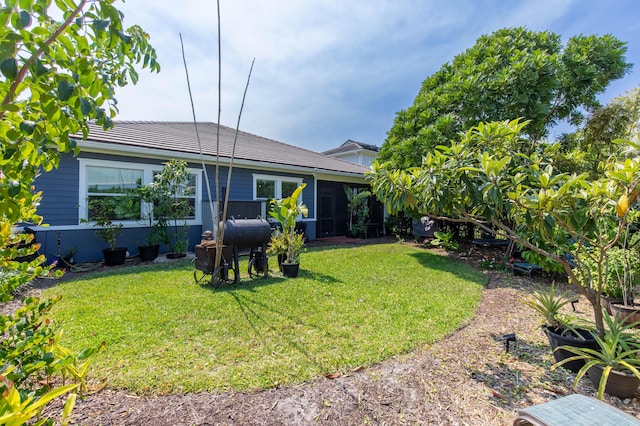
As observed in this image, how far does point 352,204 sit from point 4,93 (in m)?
13.1

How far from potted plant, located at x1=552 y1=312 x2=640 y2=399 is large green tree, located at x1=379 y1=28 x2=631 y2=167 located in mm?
7301

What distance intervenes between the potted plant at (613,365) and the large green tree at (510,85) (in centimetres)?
730

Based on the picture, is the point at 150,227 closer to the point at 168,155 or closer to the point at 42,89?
the point at 168,155

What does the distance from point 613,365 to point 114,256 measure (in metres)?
9.41

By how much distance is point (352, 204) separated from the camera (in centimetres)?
1398

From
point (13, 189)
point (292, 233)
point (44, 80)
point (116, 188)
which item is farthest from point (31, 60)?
point (116, 188)

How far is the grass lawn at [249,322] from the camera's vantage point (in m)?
2.91

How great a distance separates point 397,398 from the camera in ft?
8.39

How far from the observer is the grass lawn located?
291 centimetres

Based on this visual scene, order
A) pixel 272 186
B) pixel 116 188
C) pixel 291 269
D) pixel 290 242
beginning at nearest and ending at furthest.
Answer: pixel 291 269 → pixel 290 242 → pixel 116 188 → pixel 272 186

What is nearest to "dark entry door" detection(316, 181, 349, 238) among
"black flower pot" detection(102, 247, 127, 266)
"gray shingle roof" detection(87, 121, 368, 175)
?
"gray shingle roof" detection(87, 121, 368, 175)

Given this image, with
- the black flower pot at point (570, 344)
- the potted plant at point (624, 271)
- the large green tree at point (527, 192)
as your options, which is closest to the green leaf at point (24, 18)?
the large green tree at point (527, 192)

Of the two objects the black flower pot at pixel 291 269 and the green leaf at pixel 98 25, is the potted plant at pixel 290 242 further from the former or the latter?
the green leaf at pixel 98 25

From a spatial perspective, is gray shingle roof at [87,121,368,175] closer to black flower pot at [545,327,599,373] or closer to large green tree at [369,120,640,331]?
large green tree at [369,120,640,331]
